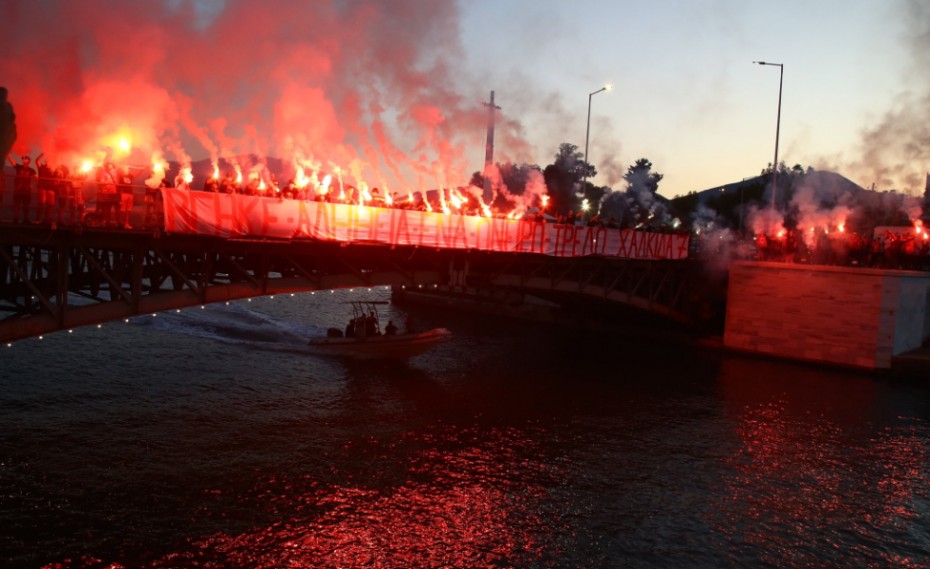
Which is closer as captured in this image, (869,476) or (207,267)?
(869,476)

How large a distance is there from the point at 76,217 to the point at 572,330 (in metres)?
44.3

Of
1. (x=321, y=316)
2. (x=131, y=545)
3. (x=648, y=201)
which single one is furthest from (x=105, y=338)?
(x=648, y=201)

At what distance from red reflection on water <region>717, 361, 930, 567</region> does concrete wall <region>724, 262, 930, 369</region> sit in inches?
189

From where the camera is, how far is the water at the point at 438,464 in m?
17.8

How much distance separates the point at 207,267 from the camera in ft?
87.6

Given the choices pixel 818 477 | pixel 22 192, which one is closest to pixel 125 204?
pixel 22 192

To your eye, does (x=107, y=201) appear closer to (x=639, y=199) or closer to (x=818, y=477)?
(x=818, y=477)

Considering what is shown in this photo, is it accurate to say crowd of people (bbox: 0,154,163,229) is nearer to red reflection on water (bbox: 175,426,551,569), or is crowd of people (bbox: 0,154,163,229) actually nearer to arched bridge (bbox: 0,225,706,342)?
arched bridge (bbox: 0,225,706,342)

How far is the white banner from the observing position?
79.8 feet

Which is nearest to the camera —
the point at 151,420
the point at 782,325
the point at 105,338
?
the point at 151,420

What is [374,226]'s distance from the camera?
29766 millimetres

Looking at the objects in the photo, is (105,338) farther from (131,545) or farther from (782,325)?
(782,325)

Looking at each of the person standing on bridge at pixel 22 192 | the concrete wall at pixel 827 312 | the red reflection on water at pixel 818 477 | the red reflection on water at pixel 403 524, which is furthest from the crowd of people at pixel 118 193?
the concrete wall at pixel 827 312

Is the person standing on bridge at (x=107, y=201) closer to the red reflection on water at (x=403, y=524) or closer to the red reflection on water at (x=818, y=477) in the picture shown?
the red reflection on water at (x=403, y=524)
